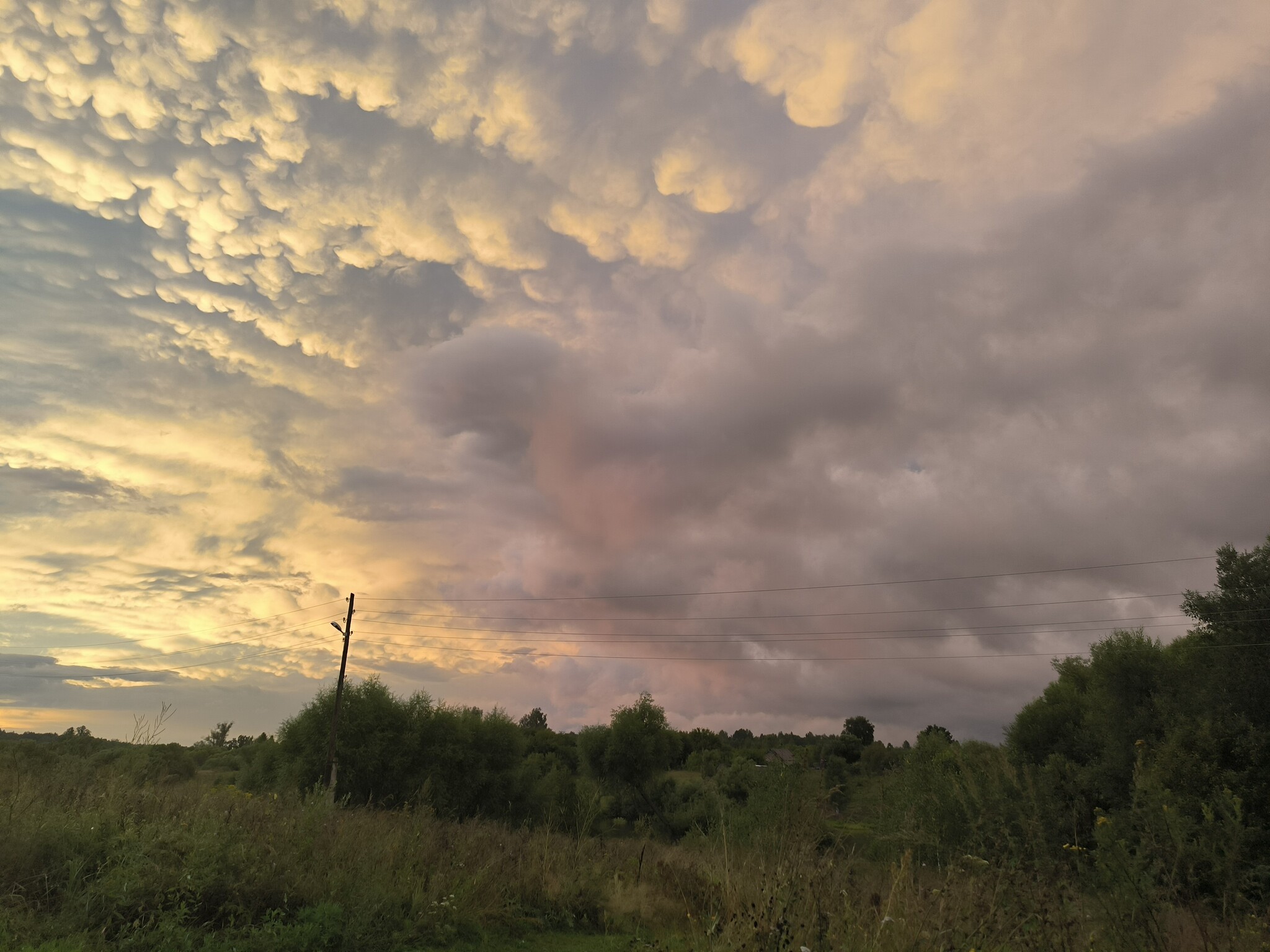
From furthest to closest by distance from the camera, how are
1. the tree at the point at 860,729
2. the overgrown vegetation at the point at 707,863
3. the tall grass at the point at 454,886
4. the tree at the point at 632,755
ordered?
1. the tree at the point at 860,729
2. the tree at the point at 632,755
3. the overgrown vegetation at the point at 707,863
4. the tall grass at the point at 454,886

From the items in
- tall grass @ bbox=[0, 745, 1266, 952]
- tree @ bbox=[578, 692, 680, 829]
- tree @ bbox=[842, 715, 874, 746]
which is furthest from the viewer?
tree @ bbox=[842, 715, 874, 746]

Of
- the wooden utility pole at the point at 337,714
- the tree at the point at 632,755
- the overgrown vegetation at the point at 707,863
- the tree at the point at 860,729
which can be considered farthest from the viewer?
the tree at the point at 860,729

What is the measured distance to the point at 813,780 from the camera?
8453 millimetres

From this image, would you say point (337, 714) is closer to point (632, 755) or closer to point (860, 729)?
point (632, 755)

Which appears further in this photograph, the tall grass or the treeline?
the treeline

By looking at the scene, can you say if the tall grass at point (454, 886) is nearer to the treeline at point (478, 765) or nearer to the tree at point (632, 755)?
Result: the treeline at point (478, 765)

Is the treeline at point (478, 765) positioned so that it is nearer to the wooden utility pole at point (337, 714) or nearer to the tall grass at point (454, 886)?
the wooden utility pole at point (337, 714)

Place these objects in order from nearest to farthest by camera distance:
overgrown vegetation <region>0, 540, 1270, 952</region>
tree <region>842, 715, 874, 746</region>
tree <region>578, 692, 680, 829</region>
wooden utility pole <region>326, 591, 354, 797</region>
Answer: overgrown vegetation <region>0, 540, 1270, 952</region>
wooden utility pole <region>326, 591, 354, 797</region>
tree <region>578, 692, 680, 829</region>
tree <region>842, 715, 874, 746</region>

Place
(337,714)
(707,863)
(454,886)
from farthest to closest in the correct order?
(337,714) → (454,886) → (707,863)

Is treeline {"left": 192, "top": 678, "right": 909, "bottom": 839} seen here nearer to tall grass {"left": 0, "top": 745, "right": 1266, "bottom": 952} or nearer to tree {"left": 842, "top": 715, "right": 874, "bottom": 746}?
tall grass {"left": 0, "top": 745, "right": 1266, "bottom": 952}

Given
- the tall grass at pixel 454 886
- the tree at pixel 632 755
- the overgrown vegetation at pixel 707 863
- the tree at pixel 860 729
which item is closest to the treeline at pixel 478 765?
the tree at pixel 632 755

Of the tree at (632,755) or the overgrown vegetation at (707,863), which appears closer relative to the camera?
the overgrown vegetation at (707,863)

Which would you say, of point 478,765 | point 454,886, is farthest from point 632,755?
point 454,886

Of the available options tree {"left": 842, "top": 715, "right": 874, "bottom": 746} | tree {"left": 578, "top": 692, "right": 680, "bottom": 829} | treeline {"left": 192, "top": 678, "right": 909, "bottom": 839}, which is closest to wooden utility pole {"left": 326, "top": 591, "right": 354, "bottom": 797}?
treeline {"left": 192, "top": 678, "right": 909, "bottom": 839}
